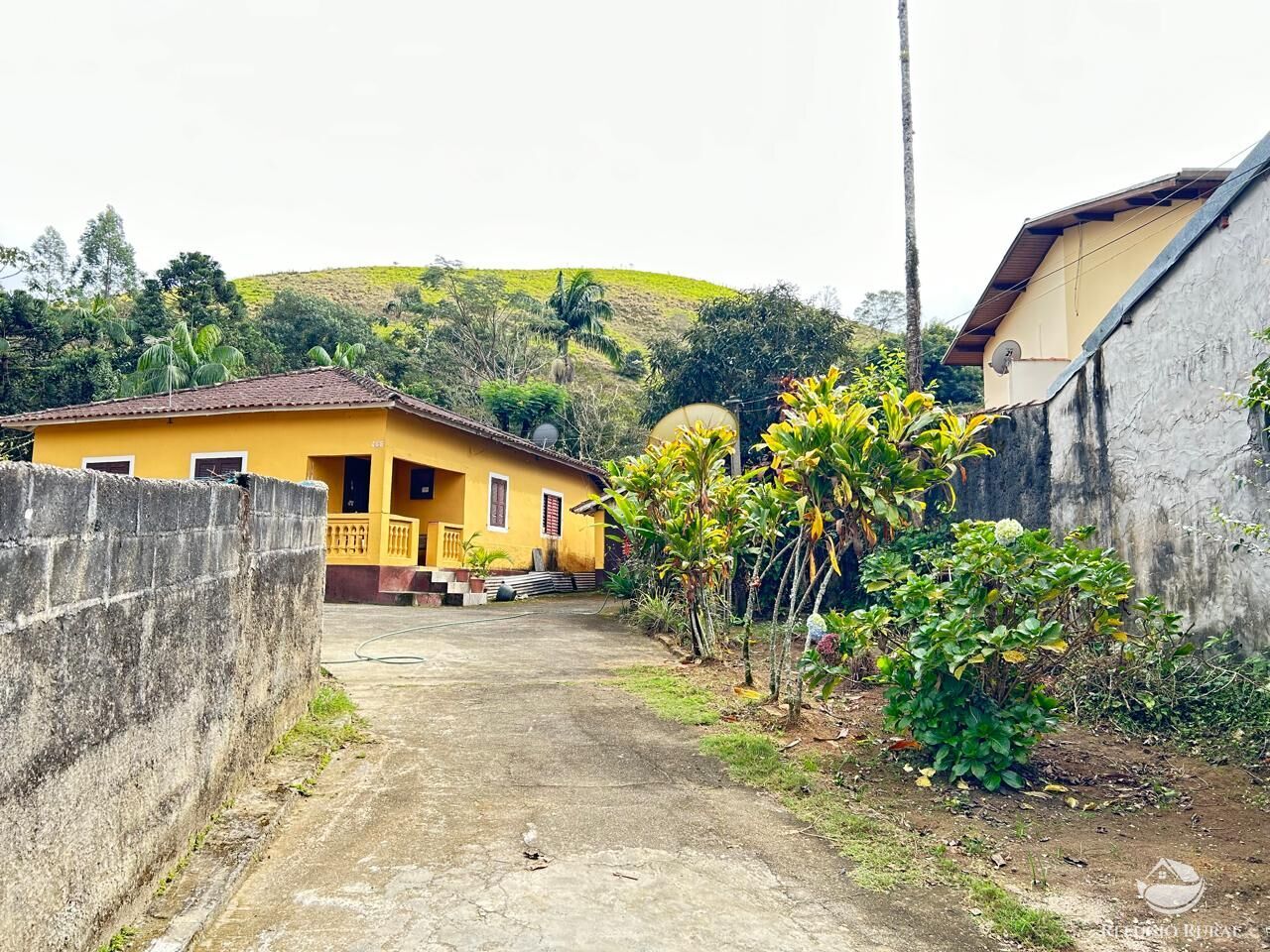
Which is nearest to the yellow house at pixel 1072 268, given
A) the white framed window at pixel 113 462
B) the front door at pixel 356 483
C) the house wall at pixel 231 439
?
the house wall at pixel 231 439

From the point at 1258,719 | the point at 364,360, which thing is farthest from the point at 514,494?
the point at 1258,719

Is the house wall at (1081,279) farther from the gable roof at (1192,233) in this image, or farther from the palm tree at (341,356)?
the palm tree at (341,356)

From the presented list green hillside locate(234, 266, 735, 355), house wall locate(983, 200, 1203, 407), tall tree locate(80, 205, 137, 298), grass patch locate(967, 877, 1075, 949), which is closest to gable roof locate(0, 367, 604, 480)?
house wall locate(983, 200, 1203, 407)

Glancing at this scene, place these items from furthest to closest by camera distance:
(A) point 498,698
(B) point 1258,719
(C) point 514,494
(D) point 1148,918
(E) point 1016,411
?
(C) point 514,494 < (E) point 1016,411 < (A) point 498,698 < (B) point 1258,719 < (D) point 1148,918

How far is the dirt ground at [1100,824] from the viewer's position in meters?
3.21

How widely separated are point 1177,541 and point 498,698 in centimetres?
510

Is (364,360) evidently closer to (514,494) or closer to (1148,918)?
(514,494)

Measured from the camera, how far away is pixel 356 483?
18.3m

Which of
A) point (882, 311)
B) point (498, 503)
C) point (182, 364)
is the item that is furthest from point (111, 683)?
point (882, 311)

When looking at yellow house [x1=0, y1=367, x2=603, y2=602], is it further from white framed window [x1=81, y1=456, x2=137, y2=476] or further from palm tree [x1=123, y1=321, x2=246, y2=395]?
palm tree [x1=123, y1=321, x2=246, y2=395]

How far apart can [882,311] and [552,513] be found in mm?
42585

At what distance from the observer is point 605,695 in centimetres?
714

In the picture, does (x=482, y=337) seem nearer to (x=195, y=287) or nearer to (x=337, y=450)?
(x=195, y=287)

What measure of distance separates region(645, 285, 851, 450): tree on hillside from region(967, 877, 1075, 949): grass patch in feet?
59.2
